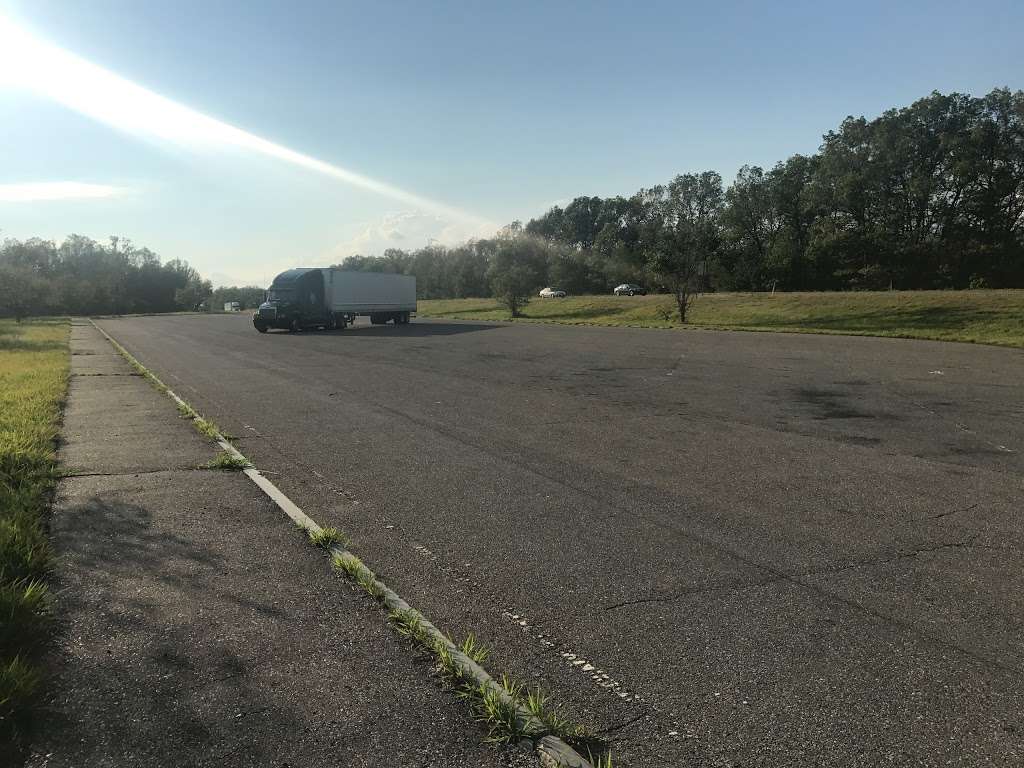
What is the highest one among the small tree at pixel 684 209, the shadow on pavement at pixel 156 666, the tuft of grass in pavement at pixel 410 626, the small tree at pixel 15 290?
the small tree at pixel 684 209

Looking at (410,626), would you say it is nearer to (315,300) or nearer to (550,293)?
(315,300)

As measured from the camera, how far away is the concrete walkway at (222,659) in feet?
8.30

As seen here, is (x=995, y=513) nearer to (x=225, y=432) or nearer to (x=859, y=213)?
(x=225, y=432)

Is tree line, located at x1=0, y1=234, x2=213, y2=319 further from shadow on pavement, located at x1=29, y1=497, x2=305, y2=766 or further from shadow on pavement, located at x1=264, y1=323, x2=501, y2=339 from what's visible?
shadow on pavement, located at x1=29, y1=497, x2=305, y2=766

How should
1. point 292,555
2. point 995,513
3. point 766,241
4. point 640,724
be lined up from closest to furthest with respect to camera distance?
point 640,724 < point 292,555 < point 995,513 < point 766,241

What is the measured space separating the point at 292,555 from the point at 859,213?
8030 centimetres

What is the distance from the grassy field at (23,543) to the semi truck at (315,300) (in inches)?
982

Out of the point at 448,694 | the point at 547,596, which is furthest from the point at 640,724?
the point at 547,596

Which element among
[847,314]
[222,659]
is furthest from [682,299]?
[222,659]

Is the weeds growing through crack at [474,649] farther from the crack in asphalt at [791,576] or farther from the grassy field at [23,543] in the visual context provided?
the grassy field at [23,543]

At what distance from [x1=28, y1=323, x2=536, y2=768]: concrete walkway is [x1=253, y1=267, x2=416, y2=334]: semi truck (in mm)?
31689

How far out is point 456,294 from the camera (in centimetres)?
11262

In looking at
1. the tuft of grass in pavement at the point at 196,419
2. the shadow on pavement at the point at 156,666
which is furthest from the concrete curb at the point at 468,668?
the tuft of grass in pavement at the point at 196,419

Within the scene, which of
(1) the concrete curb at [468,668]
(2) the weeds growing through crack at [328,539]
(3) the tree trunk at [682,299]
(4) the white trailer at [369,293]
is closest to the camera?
(1) the concrete curb at [468,668]
